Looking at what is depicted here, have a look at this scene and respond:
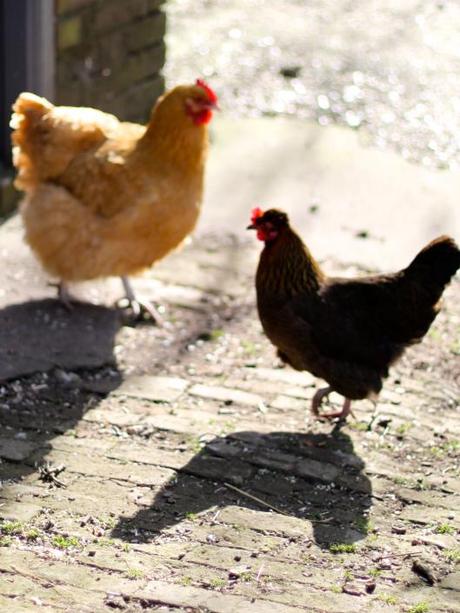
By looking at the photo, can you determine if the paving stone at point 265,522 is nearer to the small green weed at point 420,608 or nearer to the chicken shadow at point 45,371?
the small green weed at point 420,608

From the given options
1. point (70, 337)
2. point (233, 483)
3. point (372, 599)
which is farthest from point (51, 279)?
point (372, 599)

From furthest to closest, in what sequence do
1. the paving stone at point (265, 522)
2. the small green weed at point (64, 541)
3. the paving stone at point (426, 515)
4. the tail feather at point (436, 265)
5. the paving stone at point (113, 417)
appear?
the paving stone at point (113, 417) → the tail feather at point (436, 265) → the paving stone at point (426, 515) → the paving stone at point (265, 522) → the small green weed at point (64, 541)

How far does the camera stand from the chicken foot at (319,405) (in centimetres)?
475

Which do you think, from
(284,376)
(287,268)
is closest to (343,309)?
(287,268)

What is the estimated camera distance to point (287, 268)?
471 centimetres

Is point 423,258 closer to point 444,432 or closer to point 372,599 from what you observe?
point 444,432

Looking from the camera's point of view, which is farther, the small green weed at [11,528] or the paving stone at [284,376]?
the paving stone at [284,376]

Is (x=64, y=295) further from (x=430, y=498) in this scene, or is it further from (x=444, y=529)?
(x=444, y=529)

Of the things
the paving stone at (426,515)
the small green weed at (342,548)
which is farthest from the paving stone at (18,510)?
the paving stone at (426,515)

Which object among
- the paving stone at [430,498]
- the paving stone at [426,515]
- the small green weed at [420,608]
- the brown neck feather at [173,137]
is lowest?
the paving stone at [430,498]

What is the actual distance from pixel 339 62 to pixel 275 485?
5333mm

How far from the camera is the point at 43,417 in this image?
4688mm

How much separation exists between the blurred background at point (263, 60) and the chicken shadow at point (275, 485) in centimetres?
294

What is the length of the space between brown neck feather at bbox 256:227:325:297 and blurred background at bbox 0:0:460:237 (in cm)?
254
